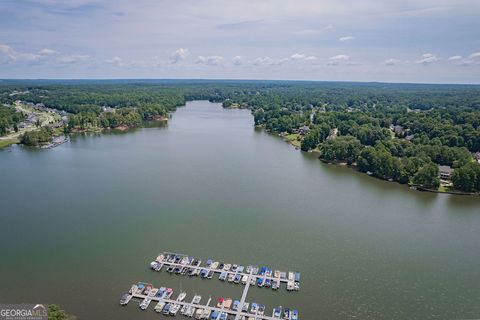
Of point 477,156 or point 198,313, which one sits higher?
point 477,156

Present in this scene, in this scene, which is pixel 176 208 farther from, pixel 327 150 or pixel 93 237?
pixel 327 150

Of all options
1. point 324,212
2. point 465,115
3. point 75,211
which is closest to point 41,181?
point 75,211

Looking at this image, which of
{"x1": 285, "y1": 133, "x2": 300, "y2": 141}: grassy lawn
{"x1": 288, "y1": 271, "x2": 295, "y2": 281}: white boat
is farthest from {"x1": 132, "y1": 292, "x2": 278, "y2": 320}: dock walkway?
{"x1": 285, "y1": 133, "x2": 300, "y2": 141}: grassy lawn

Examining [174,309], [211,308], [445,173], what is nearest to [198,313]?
[211,308]

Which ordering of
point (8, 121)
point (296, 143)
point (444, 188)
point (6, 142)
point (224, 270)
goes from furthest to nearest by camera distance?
point (8, 121) → point (296, 143) → point (6, 142) → point (444, 188) → point (224, 270)

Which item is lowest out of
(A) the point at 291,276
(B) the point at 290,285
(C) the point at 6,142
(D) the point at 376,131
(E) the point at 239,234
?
(B) the point at 290,285

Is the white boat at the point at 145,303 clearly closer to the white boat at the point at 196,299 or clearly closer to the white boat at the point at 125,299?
the white boat at the point at 125,299

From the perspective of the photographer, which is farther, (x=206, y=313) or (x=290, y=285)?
(x=290, y=285)

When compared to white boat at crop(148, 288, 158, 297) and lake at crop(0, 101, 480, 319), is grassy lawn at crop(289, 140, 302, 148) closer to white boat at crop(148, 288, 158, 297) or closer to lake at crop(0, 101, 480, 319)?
lake at crop(0, 101, 480, 319)

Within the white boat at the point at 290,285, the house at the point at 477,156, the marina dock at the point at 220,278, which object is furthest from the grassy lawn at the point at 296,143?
the white boat at the point at 290,285

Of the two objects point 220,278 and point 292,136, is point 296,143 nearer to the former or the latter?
point 292,136
